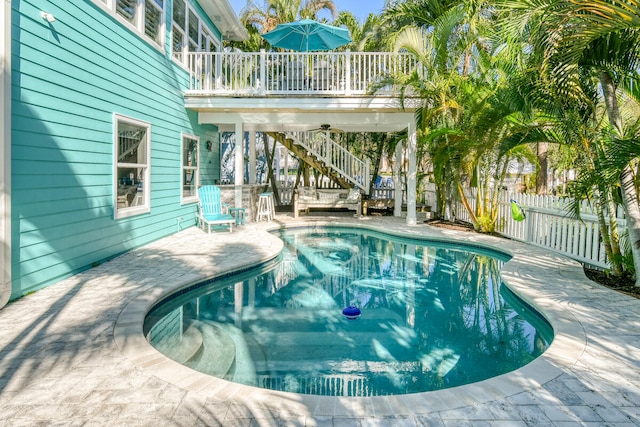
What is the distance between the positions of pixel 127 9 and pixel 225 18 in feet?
15.5

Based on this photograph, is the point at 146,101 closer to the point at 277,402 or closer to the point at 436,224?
the point at 277,402

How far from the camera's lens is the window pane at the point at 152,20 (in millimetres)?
7426

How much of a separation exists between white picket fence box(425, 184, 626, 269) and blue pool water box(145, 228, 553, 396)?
1.25m

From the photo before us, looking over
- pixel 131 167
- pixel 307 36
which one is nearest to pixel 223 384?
pixel 131 167

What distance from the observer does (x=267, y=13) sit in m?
14.2

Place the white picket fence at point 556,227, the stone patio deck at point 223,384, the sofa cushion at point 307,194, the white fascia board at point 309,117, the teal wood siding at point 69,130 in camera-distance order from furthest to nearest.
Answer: the sofa cushion at point 307,194
the white fascia board at point 309,117
the white picket fence at point 556,227
the teal wood siding at point 69,130
the stone patio deck at point 223,384

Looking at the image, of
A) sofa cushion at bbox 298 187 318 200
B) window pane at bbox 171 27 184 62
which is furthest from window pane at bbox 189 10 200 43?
sofa cushion at bbox 298 187 318 200

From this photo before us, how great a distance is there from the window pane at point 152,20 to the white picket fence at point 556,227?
775 centimetres

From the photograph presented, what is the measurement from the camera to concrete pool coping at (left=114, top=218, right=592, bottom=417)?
91.7 inches

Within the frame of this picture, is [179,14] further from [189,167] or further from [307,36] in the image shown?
[189,167]

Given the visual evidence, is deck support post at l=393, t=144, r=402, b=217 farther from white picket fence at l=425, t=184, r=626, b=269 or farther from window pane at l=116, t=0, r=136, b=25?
window pane at l=116, t=0, r=136, b=25

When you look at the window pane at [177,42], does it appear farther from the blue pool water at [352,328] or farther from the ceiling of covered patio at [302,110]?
the blue pool water at [352,328]

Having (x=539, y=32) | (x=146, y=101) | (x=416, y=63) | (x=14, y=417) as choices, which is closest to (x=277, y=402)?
(x=14, y=417)

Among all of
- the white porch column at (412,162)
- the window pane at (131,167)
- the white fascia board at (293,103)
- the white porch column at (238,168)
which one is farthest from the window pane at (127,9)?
the white porch column at (412,162)
